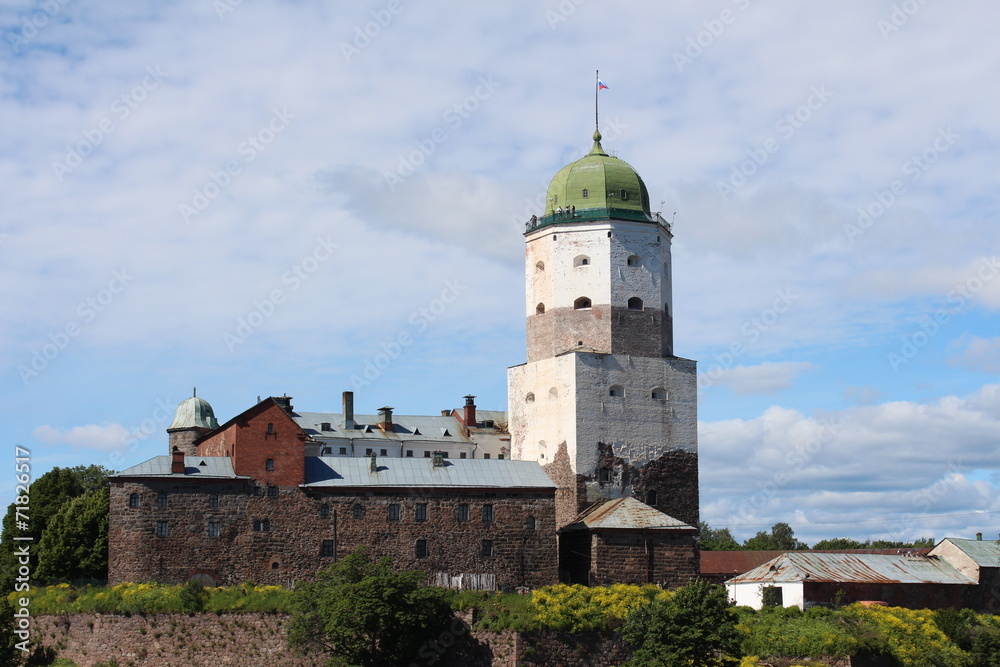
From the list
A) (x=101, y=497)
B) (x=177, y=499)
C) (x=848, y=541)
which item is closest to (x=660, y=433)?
(x=177, y=499)

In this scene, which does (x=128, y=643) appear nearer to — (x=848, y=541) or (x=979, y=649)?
(x=979, y=649)

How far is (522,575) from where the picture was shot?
52.5 metres

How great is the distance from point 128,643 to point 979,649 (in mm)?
32162

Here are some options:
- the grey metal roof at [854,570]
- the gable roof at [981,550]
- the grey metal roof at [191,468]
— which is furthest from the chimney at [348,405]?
the gable roof at [981,550]

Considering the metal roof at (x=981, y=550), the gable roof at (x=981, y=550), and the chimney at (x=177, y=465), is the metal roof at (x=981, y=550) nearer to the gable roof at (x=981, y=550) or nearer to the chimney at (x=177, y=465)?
the gable roof at (x=981, y=550)

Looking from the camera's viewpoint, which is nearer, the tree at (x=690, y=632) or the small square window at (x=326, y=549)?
the tree at (x=690, y=632)

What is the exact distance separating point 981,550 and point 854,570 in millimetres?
8851

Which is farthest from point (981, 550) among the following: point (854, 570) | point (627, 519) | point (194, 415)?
point (194, 415)

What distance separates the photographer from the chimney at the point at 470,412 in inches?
2847

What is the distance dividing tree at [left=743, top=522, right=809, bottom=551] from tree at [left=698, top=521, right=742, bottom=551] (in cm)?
148

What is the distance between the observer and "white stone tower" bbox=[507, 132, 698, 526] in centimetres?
5691

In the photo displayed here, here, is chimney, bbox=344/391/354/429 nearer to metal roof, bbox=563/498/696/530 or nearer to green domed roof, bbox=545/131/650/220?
green domed roof, bbox=545/131/650/220

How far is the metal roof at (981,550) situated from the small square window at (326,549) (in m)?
29.8

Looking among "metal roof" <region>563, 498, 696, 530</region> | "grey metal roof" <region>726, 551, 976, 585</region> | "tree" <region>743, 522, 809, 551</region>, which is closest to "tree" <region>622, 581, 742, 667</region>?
"metal roof" <region>563, 498, 696, 530</region>
